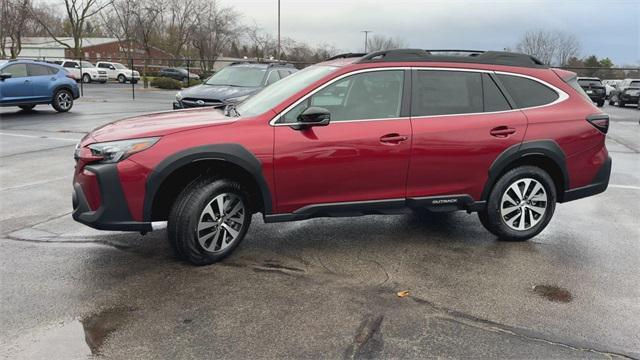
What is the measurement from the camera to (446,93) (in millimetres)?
4816

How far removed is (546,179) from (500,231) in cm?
67

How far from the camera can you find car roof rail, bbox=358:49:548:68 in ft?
15.7

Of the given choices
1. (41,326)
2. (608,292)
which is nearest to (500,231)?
(608,292)

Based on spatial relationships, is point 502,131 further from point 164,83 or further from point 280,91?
point 164,83

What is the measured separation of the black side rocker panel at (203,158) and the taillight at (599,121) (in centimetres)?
327

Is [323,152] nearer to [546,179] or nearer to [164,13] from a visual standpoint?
[546,179]

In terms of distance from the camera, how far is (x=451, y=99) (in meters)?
4.82

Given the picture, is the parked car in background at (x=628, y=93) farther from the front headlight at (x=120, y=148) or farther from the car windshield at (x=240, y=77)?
the front headlight at (x=120, y=148)

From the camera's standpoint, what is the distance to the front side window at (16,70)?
49.5ft

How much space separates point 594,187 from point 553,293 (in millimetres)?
1784

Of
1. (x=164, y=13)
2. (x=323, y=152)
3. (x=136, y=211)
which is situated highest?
(x=164, y=13)

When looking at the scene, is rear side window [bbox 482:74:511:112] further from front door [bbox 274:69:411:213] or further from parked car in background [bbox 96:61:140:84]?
parked car in background [bbox 96:61:140:84]

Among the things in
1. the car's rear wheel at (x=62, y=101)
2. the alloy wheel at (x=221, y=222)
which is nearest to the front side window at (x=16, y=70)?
the car's rear wheel at (x=62, y=101)

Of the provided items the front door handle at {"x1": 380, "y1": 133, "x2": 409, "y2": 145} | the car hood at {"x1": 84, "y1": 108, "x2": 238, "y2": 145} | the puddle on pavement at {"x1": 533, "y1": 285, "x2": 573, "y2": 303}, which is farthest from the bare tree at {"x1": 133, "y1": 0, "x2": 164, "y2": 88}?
the puddle on pavement at {"x1": 533, "y1": 285, "x2": 573, "y2": 303}
